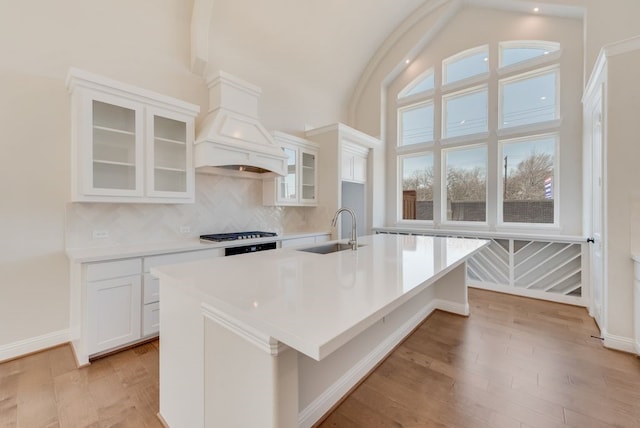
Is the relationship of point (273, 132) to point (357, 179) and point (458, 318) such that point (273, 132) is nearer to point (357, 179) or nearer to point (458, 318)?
point (357, 179)

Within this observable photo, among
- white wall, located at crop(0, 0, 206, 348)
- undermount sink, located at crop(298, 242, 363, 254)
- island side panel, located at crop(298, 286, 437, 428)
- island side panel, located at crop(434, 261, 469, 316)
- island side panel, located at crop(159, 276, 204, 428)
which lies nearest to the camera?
island side panel, located at crop(159, 276, 204, 428)

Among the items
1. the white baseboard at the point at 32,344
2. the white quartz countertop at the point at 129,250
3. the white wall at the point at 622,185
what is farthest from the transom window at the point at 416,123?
the white baseboard at the point at 32,344

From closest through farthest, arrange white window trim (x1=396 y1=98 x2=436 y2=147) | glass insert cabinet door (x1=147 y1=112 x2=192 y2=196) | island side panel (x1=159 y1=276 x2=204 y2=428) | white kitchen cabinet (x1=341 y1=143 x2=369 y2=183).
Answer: island side panel (x1=159 y1=276 x2=204 y2=428) → glass insert cabinet door (x1=147 y1=112 x2=192 y2=196) → white kitchen cabinet (x1=341 y1=143 x2=369 y2=183) → white window trim (x1=396 y1=98 x2=436 y2=147)

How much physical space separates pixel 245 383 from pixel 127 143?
2.50 m

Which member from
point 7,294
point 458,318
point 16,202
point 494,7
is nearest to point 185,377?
point 7,294

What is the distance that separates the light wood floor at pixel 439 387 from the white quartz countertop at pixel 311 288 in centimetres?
86

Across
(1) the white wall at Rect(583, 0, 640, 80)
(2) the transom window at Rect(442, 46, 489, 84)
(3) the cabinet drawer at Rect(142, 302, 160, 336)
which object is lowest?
(3) the cabinet drawer at Rect(142, 302, 160, 336)

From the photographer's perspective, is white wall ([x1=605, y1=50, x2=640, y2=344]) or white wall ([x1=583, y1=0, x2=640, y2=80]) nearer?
white wall ([x1=605, y1=50, x2=640, y2=344])

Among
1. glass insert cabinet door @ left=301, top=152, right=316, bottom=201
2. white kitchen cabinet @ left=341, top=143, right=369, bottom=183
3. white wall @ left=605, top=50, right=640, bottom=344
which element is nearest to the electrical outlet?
glass insert cabinet door @ left=301, top=152, right=316, bottom=201

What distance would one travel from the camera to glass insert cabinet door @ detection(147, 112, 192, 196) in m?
2.61

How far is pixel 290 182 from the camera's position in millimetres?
4047

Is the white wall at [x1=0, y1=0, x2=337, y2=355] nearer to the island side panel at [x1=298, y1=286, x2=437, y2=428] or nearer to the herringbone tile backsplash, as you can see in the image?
the herringbone tile backsplash

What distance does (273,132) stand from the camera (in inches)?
147

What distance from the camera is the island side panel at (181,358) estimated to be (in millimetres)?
1208
